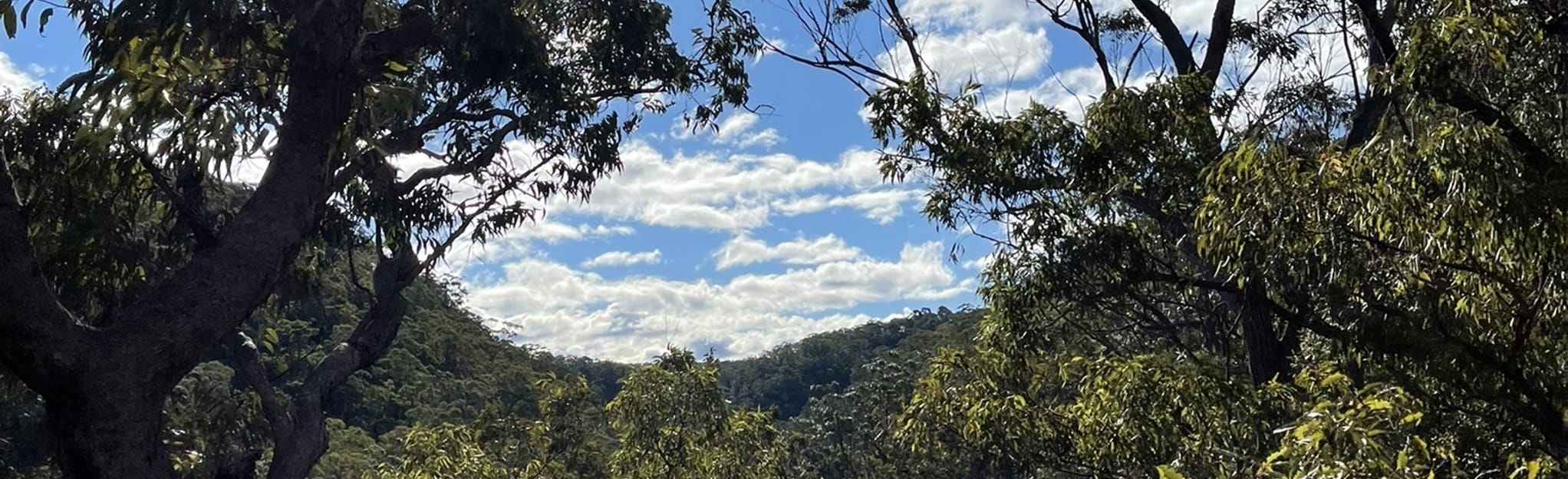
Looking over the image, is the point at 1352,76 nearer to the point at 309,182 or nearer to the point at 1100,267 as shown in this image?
the point at 1100,267

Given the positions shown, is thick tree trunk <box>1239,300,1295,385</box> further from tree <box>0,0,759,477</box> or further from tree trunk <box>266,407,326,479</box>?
tree trunk <box>266,407,326,479</box>

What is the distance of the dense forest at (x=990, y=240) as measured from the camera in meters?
3.53

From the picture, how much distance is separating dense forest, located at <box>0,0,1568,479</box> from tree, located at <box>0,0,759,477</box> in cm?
2

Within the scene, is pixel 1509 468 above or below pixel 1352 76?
below

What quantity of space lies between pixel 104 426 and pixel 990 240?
4.20 metres

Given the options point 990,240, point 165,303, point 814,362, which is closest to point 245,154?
point 165,303

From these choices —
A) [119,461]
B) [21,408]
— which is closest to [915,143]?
[119,461]

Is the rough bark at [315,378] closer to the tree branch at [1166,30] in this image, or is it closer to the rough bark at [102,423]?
the rough bark at [102,423]

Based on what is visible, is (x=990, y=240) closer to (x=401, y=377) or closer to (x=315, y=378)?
(x=315, y=378)

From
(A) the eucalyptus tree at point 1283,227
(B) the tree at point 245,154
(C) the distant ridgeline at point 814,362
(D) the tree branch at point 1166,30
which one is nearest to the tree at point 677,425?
(B) the tree at point 245,154

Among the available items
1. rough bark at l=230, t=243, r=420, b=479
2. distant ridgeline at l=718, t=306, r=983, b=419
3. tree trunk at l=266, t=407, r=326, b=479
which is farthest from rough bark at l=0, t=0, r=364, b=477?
distant ridgeline at l=718, t=306, r=983, b=419

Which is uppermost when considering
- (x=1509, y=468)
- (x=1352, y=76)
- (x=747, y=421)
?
(x=1352, y=76)

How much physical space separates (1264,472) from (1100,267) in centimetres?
285

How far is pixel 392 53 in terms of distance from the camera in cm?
726
